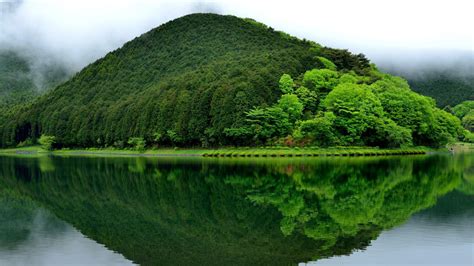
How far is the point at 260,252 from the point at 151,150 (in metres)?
99.0

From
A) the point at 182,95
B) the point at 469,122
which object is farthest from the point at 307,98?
the point at 469,122

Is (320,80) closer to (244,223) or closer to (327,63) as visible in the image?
(327,63)

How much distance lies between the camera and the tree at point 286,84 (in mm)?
111188

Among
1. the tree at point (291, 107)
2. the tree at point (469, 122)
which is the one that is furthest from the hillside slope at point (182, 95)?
the tree at point (469, 122)

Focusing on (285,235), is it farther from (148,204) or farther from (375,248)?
(148,204)

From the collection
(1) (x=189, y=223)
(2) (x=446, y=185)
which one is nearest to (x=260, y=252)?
(1) (x=189, y=223)

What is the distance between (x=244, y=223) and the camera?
25.1 metres

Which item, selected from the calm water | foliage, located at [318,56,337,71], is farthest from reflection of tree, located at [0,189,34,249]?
foliage, located at [318,56,337,71]

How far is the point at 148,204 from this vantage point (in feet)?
106

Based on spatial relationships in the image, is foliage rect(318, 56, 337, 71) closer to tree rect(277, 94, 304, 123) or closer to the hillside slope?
the hillside slope

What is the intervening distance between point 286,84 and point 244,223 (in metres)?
88.2

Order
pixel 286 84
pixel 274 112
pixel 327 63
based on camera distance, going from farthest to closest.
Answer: pixel 327 63, pixel 286 84, pixel 274 112

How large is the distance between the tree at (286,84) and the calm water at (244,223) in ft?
225

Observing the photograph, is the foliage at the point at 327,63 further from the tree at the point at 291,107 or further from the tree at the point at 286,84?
the tree at the point at 291,107
